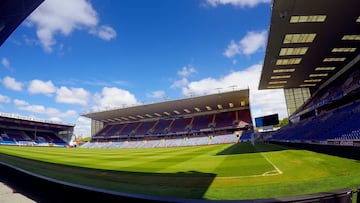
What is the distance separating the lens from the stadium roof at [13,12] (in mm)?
3855

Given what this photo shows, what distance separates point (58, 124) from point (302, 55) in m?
70.3

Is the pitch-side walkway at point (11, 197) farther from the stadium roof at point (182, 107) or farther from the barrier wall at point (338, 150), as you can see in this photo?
the stadium roof at point (182, 107)

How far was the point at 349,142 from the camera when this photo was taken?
11.6 meters

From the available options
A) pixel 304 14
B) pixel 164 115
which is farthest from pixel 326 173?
pixel 164 115

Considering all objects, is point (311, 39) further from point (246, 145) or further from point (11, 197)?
point (11, 197)

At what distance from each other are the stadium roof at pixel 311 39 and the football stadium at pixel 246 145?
0.09 meters

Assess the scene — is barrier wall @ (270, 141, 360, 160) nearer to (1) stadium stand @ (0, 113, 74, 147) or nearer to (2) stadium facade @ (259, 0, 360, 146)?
(2) stadium facade @ (259, 0, 360, 146)

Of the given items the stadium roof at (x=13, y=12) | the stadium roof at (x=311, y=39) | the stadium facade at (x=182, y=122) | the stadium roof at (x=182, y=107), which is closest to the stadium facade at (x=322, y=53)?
the stadium roof at (x=311, y=39)

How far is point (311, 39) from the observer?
18.6 m

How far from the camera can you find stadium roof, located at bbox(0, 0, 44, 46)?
3.86 metres

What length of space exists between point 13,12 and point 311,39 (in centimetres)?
2029

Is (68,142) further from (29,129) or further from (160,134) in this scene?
(160,134)

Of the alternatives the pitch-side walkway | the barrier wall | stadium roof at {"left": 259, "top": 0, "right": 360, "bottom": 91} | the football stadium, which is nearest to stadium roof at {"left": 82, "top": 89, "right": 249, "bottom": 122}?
the football stadium

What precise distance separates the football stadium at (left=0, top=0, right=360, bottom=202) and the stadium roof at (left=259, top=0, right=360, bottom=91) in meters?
0.09
